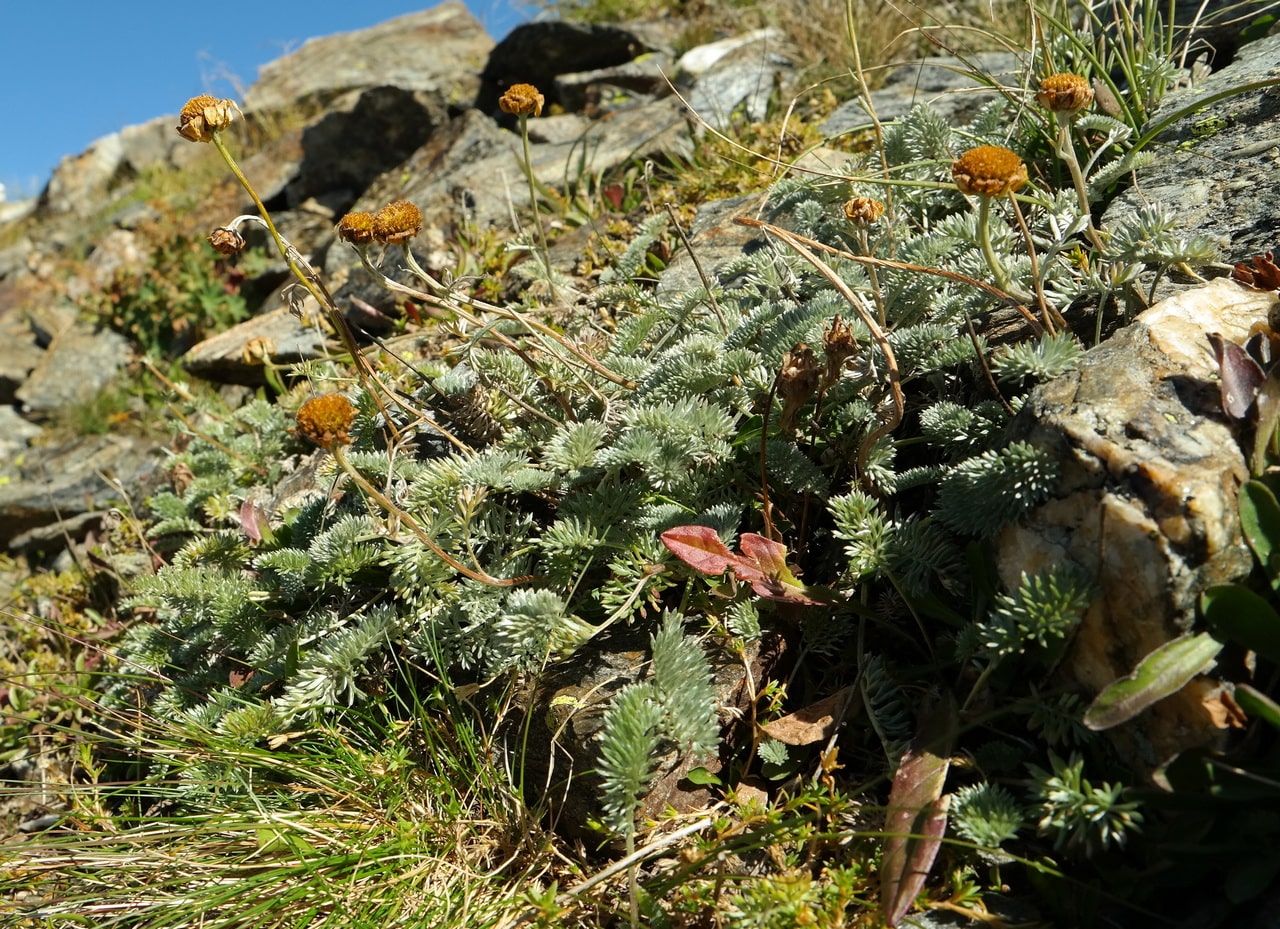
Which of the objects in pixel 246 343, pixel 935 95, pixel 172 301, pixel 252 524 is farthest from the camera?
pixel 172 301

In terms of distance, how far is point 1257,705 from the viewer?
1.31 meters

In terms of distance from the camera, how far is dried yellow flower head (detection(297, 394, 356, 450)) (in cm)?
173

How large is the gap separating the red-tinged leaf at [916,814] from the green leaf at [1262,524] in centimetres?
57

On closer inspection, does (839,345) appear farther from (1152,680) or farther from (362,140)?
(362,140)

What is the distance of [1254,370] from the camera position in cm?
154

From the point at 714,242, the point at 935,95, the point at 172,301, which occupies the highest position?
the point at 172,301

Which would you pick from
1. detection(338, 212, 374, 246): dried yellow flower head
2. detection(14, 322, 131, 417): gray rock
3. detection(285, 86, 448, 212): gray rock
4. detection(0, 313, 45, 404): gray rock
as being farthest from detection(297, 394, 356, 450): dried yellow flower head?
detection(0, 313, 45, 404): gray rock

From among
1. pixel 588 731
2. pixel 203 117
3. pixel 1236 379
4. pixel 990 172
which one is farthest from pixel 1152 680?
pixel 203 117

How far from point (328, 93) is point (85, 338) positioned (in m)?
5.37

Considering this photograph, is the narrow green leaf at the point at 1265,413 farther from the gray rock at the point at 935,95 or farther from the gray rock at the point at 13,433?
the gray rock at the point at 13,433

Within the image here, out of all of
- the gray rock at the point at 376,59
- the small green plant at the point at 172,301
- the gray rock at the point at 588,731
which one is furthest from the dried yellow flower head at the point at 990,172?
the gray rock at the point at 376,59

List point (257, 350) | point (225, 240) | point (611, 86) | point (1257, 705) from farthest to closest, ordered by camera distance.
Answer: point (611, 86), point (257, 350), point (225, 240), point (1257, 705)

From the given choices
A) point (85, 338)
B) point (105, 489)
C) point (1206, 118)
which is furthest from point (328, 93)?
point (1206, 118)

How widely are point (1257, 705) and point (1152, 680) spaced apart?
137 mm
